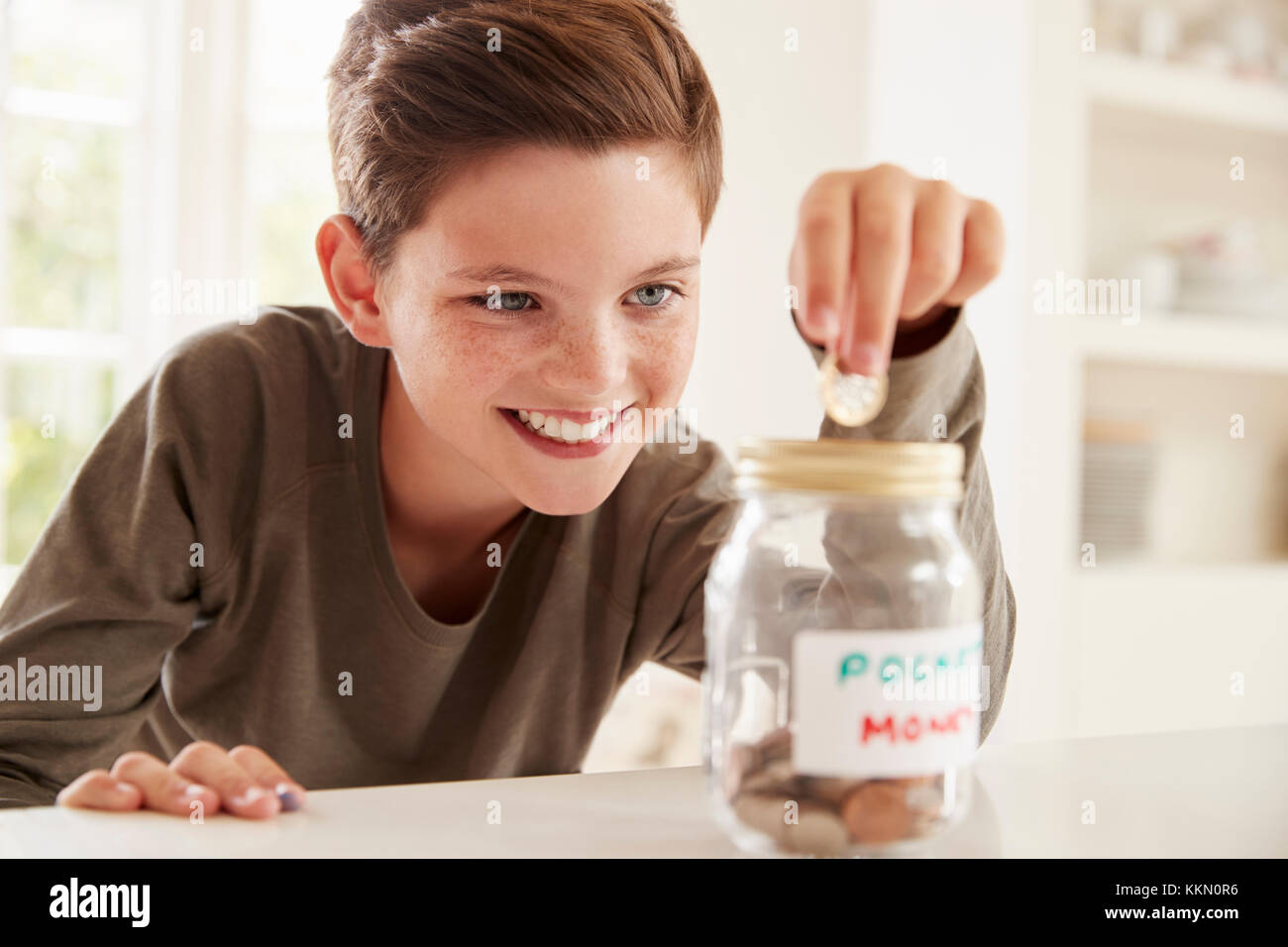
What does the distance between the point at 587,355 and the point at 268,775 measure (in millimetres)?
321

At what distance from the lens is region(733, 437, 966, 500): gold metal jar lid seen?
0.42 meters

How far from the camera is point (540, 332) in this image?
73 centimetres

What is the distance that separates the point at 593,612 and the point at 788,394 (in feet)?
4.71

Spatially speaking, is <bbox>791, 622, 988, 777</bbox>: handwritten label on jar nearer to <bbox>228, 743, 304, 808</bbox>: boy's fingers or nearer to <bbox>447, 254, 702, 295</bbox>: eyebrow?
<bbox>228, 743, 304, 808</bbox>: boy's fingers

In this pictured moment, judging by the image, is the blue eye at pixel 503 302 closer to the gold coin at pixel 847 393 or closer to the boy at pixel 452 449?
the boy at pixel 452 449

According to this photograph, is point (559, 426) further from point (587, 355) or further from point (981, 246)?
point (981, 246)

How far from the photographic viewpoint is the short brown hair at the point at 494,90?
2.45ft

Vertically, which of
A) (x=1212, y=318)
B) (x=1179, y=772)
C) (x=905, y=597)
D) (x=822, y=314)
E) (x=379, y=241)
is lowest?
(x=1179, y=772)

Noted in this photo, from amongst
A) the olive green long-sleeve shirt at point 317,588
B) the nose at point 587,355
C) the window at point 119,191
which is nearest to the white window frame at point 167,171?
the window at point 119,191

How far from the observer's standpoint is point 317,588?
95 centimetres

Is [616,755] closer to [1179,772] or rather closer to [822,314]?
[1179,772]

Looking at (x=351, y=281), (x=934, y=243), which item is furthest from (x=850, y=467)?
(x=351, y=281)

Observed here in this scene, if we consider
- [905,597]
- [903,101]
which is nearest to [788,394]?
[903,101]

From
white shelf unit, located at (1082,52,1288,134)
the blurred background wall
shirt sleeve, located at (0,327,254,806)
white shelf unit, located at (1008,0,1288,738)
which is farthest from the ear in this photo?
white shelf unit, located at (1082,52,1288,134)
